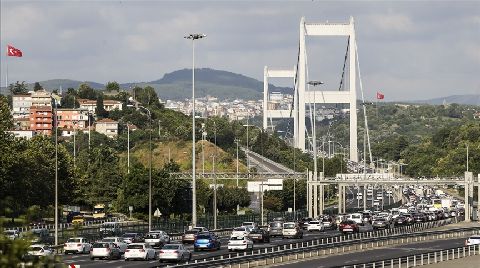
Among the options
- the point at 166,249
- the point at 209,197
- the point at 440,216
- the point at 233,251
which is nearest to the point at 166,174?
the point at 209,197

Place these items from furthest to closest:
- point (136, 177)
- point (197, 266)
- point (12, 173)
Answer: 1. point (136, 177)
2. point (12, 173)
3. point (197, 266)

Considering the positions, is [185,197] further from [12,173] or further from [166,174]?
[12,173]

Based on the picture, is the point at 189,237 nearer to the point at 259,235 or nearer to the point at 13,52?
the point at 259,235

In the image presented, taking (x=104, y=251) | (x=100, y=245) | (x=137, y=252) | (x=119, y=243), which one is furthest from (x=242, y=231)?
(x=137, y=252)

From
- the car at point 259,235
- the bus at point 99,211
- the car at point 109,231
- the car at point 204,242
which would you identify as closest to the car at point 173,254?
the car at point 204,242

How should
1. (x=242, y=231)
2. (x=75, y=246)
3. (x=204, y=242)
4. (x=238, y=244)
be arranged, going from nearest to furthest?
(x=75, y=246) < (x=238, y=244) < (x=204, y=242) < (x=242, y=231)

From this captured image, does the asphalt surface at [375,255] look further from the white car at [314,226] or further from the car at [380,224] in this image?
the white car at [314,226]
